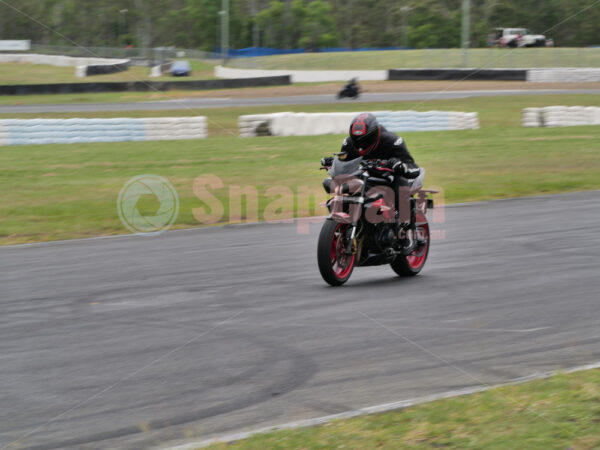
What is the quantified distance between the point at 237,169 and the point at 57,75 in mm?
43390

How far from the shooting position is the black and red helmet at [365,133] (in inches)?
289

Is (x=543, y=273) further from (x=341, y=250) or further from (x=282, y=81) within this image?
(x=282, y=81)

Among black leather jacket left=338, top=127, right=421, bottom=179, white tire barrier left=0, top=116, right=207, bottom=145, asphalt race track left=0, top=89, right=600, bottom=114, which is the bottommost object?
black leather jacket left=338, top=127, right=421, bottom=179

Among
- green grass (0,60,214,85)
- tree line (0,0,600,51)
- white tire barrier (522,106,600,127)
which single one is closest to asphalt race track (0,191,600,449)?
white tire barrier (522,106,600,127)

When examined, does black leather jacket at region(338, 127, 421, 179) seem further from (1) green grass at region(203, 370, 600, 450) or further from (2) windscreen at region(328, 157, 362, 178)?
(1) green grass at region(203, 370, 600, 450)

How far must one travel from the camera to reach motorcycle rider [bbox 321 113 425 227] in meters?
7.36

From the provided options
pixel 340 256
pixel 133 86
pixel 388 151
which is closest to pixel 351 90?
pixel 133 86

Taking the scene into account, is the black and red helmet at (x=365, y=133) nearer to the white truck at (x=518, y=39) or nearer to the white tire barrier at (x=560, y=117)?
the white tire barrier at (x=560, y=117)

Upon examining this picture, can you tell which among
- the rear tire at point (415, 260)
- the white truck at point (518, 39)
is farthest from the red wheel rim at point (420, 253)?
the white truck at point (518, 39)

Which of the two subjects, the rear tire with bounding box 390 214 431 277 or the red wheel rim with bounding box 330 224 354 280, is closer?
the red wheel rim with bounding box 330 224 354 280

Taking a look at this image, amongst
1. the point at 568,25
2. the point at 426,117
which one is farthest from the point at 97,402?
the point at 568,25

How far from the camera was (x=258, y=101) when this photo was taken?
118 ft

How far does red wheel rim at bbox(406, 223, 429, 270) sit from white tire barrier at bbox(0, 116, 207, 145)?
48.5ft

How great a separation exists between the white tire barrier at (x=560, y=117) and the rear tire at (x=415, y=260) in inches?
700
